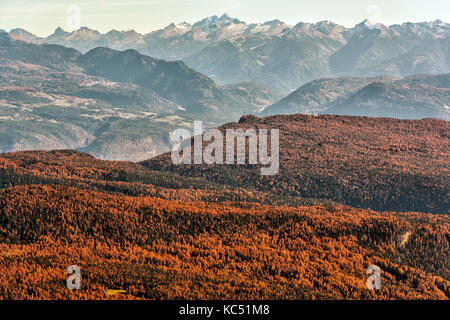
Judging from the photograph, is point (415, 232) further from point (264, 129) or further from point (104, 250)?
point (264, 129)

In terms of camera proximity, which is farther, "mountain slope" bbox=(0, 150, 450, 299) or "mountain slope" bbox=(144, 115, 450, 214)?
"mountain slope" bbox=(144, 115, 450, 214)

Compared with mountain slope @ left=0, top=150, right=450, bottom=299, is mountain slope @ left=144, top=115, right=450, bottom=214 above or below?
above

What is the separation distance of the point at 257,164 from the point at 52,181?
58.8 metres

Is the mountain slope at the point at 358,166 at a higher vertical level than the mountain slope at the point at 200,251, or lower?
higher

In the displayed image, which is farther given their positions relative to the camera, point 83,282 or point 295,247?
point 295,247

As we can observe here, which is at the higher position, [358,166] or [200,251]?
[358,166]

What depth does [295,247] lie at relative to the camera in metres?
32.5

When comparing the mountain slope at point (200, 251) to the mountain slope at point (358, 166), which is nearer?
the mountain slope at point (200, 251)

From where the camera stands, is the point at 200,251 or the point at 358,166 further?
the point at 358,166

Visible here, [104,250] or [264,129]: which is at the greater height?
[264,129]

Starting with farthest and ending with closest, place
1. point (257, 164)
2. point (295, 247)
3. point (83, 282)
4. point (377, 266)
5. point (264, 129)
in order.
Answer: point (264, 129)
point (257, 164)
point (295, 247)
point (377, 266)
point (83, 282)
